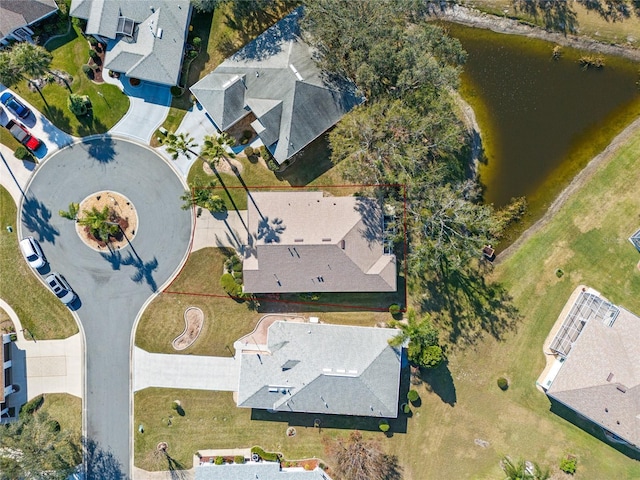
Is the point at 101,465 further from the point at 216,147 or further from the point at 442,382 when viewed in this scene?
the point at 442,382

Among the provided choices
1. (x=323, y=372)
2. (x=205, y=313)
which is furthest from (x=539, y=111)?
(x=205, y=313)

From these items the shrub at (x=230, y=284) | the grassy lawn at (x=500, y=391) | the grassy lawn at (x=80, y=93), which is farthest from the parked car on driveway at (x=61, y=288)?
the shrub at (x=230, y=284)

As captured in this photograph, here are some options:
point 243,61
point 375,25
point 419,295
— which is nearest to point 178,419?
point 419,295

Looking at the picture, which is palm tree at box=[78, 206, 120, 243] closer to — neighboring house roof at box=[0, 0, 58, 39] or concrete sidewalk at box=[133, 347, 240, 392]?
concrete sidewalk at box=[133, 347, 240, 392]

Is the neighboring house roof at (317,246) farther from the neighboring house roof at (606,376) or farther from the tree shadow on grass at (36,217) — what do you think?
the tree shadow on grass at (36,217)

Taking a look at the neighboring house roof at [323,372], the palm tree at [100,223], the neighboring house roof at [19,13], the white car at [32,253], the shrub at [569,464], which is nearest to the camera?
the neighboring house roof at [323,372]

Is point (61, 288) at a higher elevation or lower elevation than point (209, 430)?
higher
